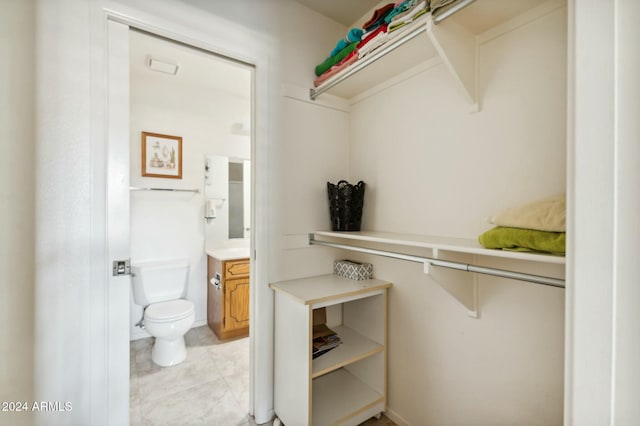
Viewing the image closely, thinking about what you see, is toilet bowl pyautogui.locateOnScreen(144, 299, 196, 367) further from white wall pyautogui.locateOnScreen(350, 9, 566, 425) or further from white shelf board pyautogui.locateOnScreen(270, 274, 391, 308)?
white wall pyautogui.locateOnScreen(350, 9, 566, 425)

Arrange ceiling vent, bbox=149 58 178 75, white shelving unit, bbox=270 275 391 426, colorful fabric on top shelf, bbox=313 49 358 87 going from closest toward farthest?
white shelving unit, bbox=270 275 391 426
colorful fabric on top shelf, bbox=313 49 358 87
ceiling vent, bbox=149 58 178 75

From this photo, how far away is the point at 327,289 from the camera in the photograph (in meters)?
1.49

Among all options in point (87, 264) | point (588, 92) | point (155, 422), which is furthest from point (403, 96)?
point (155, 422)

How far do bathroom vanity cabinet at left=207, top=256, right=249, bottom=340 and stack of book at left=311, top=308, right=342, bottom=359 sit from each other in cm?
103

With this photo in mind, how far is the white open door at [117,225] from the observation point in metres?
1.17

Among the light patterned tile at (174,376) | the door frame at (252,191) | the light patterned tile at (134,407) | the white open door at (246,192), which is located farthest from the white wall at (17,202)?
the white open door at (246,192)

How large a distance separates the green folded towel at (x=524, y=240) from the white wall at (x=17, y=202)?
1.66m

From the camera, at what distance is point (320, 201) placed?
1.80 m

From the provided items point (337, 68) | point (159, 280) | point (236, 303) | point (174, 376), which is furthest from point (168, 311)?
point (337, 68)

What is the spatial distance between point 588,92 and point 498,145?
0.74 metres

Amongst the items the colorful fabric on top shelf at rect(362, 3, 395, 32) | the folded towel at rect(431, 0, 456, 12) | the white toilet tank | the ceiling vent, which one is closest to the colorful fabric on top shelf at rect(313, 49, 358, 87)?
the colorful fabric on top shelf at rect(362, 3, 395, 32)

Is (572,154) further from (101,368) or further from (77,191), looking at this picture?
(101,368)

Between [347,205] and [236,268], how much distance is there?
1.35 meters

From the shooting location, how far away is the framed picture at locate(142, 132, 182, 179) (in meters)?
2.48
